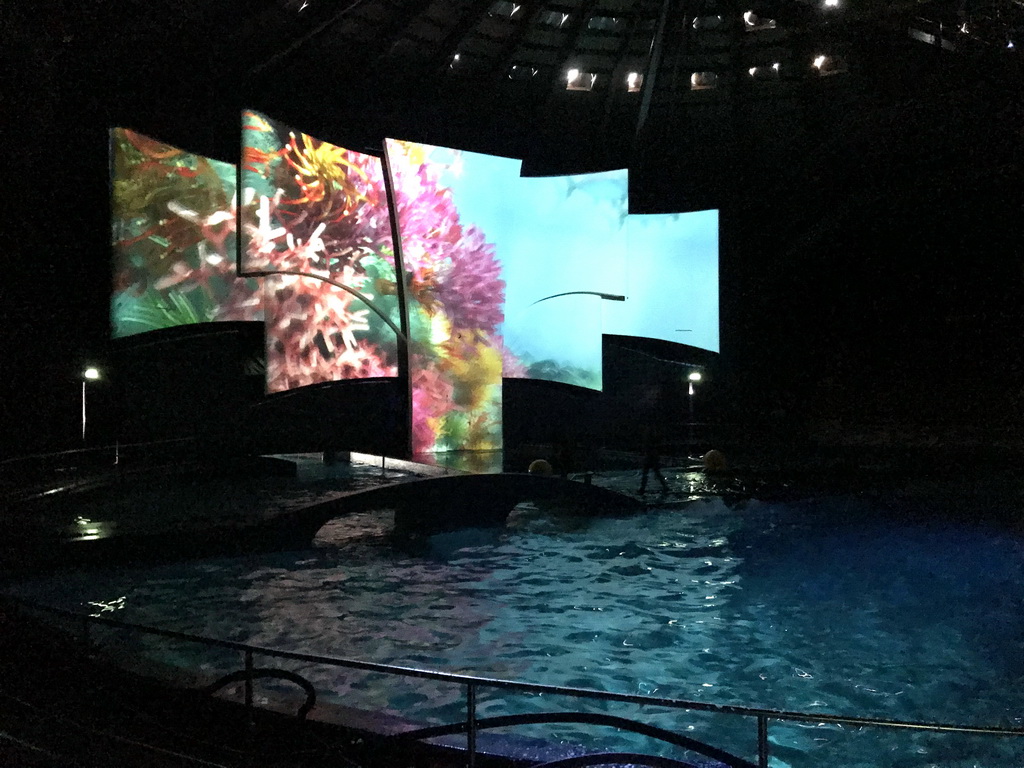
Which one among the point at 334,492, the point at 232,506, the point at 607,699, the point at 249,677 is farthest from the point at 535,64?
the point at 607,699

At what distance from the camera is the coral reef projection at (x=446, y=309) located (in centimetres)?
2098

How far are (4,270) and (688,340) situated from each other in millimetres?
17186

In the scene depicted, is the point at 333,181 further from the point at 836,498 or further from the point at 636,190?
the point at 836,498

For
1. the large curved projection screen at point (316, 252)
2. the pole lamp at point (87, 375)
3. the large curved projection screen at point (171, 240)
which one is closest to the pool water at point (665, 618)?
the large curved projection screen at point (316, 252)

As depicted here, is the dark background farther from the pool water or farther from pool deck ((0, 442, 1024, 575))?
the pool water

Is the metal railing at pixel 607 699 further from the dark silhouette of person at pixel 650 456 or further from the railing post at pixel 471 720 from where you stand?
the dark silhouette of person at pixel 650 456

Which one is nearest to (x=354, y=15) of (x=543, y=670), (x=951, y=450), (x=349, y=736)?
(x=543, y=670)

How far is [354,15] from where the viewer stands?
18.9 meters

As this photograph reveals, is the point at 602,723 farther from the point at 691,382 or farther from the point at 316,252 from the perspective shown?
the point at 691,382

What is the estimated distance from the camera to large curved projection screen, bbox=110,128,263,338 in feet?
55.6

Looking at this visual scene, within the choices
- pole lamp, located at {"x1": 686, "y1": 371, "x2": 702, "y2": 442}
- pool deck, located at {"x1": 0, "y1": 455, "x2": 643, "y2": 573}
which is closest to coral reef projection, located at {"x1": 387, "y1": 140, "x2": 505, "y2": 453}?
pool deck, located at {"x1": 0, "y1": 455, "x2": 643, "y2": 573}

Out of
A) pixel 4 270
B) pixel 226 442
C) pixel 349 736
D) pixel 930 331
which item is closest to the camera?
pixel 349 736

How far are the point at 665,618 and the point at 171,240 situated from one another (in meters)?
13.8

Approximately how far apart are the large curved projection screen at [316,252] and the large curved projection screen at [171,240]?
828mm
